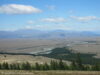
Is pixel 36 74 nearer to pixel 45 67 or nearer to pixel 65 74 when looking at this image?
pixel 65 74

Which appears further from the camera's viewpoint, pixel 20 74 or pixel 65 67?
pixel 65 67

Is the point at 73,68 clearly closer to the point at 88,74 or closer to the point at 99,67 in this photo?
the point at 99,67

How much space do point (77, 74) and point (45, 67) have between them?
68.6 ft

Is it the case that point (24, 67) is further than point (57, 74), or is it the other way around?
point (24, 67)

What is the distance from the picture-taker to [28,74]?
6519 centimetres

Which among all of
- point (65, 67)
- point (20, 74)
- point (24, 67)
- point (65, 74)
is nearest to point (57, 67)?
point (65, 67)

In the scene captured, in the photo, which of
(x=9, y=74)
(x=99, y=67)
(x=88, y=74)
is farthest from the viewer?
(x=99, y=67)

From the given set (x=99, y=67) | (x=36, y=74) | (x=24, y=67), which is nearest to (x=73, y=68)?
(x=99, y=67)

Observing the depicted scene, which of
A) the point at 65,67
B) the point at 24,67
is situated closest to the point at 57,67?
the point at 65,67

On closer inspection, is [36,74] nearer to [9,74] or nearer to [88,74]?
[9,74]

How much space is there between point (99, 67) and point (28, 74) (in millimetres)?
30172

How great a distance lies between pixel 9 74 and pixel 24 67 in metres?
24.0

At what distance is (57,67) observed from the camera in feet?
292

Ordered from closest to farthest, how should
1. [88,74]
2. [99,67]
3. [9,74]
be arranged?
[9,74] < [88,74] < [99,67]
